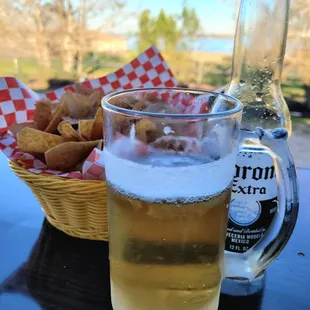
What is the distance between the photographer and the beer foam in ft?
1.22

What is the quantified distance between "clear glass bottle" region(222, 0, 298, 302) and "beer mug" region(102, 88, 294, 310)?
0.07m

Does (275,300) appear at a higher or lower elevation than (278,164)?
lower

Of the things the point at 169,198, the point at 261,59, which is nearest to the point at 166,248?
the point at 169,198

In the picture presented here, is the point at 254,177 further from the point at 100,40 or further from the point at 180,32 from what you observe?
the point at 100,40

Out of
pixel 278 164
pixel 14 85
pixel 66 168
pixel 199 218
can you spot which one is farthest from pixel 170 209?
pixel 14 85

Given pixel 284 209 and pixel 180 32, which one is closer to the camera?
pixel 284 209

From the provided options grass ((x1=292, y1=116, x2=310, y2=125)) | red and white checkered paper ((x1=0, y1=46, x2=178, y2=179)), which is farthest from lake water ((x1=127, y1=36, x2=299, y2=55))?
red and white checkered paper ((x1=0, y1=46, x2=178, y2=179))

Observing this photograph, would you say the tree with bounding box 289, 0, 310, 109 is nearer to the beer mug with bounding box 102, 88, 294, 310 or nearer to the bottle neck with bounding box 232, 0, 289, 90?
the bottle neck with bounding box 232, 0, 289, 90

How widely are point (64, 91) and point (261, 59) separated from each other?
1.55 ft

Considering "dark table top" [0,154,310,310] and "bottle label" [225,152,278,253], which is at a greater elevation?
"bottle label" [225,152,278,253]

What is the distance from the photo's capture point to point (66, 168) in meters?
0.64

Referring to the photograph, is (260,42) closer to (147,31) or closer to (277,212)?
→ (277,212)

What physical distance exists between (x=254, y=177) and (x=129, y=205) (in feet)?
0.59

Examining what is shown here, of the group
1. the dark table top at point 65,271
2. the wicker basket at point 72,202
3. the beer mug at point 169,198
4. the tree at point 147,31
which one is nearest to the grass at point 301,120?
the tree at point 147,31
